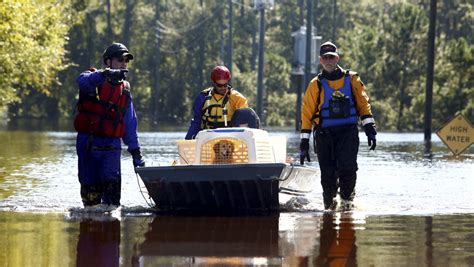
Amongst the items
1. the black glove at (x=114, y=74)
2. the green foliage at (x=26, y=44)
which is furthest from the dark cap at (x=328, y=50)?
the green foliage at (x=26, y=44)

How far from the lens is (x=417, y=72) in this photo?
275ft

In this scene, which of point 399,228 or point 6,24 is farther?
point 6,24

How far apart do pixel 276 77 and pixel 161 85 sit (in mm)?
14765

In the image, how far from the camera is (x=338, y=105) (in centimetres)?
1578

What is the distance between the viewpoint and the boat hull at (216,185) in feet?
48.3

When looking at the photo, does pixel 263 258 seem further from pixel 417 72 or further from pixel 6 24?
pixel 417 72

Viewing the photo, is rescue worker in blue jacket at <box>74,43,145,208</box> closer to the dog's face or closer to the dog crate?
the dog crate

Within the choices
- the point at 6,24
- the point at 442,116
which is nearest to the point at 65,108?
the point at 442,116

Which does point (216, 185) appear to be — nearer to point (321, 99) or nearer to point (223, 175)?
point (223, 175)

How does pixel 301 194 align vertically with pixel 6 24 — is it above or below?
below

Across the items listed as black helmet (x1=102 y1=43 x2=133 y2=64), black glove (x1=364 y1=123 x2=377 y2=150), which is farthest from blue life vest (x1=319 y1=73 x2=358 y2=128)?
black helmet (x1=102 y1=43 x2=133 y2=64)

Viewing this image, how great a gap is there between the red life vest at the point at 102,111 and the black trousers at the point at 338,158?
235 centimetres

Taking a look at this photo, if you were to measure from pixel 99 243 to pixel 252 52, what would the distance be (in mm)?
109556

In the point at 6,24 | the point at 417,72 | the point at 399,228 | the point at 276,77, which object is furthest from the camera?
the point at 276,77
